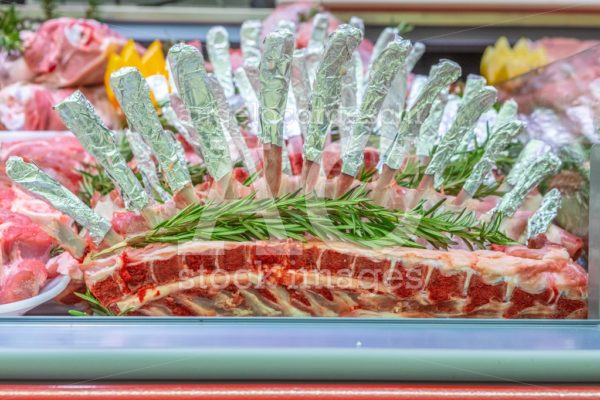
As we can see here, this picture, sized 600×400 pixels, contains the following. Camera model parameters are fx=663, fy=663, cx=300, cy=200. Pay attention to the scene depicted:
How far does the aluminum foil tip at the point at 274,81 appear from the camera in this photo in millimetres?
1017

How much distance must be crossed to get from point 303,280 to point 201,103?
1.11 ft

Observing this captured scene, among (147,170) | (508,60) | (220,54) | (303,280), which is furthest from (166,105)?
(508,60)

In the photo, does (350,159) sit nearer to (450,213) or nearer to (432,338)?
(450,213)

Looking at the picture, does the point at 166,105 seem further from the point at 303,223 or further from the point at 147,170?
the point at 303,223

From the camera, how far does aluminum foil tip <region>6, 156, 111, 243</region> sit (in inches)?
42.2

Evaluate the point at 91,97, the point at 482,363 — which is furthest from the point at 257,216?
the point at 91,97

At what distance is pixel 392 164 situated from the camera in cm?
117

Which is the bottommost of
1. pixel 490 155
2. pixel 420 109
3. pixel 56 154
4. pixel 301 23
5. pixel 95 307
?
pixel 95 307

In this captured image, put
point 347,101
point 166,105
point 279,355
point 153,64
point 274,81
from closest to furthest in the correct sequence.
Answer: point 279,355
point 274,81
point 347,101
point 166,105
point 153,64

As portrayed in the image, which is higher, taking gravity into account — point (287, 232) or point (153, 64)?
point (153, 64)

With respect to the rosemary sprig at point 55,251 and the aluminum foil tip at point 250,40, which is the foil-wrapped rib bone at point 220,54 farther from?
the rosemary sprig at point 55,251

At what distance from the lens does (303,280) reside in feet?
3.59

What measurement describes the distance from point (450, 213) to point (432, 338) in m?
0.39

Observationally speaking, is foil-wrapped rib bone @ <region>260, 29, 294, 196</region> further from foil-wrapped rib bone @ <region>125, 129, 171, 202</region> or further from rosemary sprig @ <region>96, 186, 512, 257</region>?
foil-wrapped rib bone @ <region>125, 129, 171, 202</region>
